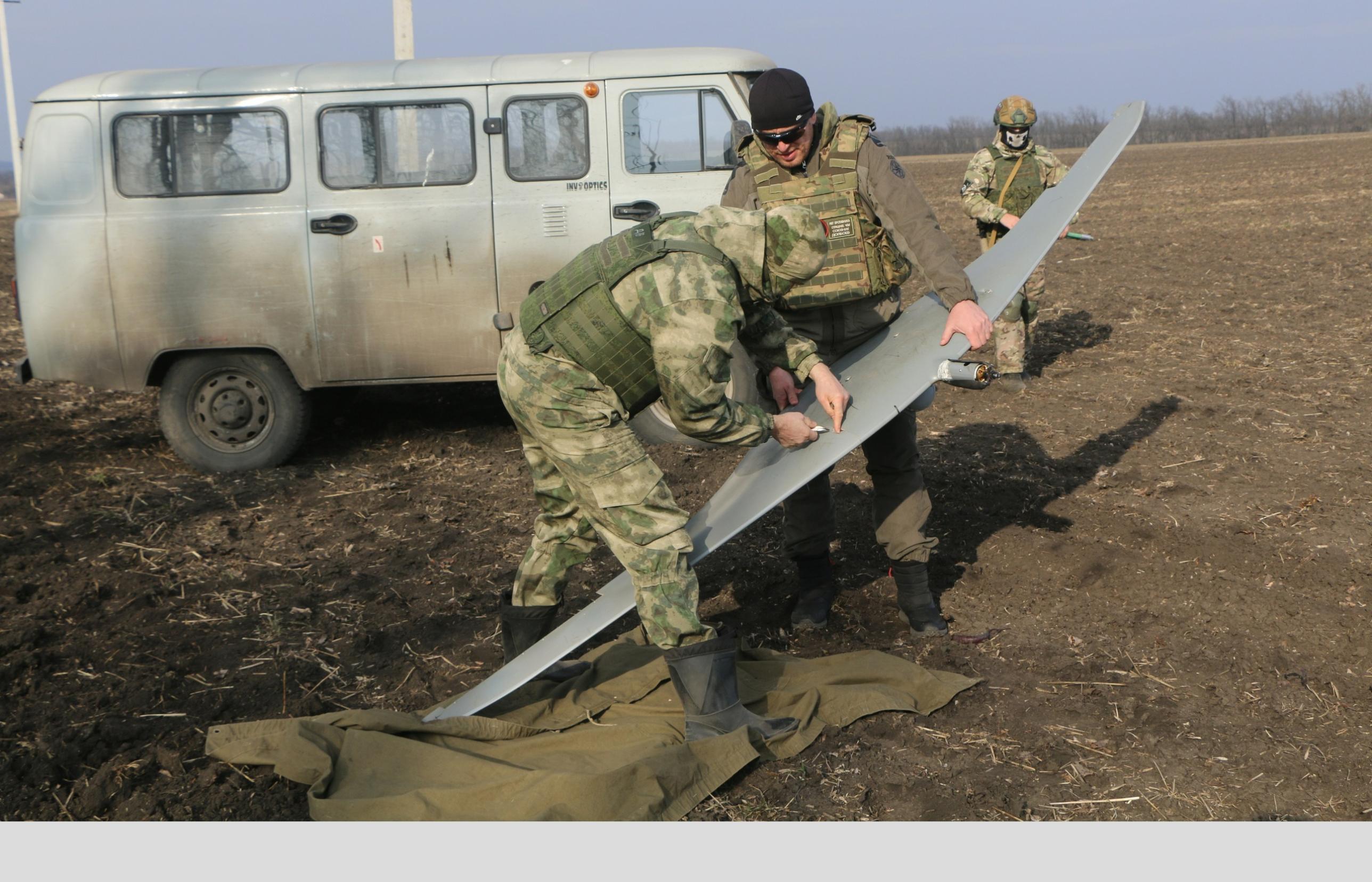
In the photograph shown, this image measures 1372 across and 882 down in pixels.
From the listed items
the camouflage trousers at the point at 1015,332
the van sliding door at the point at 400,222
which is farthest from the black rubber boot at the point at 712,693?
the camouflage trousers at the point at 1015,332

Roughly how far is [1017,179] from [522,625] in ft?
20.0

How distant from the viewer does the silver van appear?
22.7 feet

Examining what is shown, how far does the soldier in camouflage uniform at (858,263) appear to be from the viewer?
155 inches

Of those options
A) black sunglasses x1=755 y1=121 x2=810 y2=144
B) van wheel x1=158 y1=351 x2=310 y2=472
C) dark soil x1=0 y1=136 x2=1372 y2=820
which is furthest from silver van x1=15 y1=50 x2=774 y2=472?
black sunglasses x1=755 y1=121 x2=810 y2=144

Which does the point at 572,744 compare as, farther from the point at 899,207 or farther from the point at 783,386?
the point at 899,207

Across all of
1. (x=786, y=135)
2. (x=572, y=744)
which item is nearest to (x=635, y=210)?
(x=786, y=135)

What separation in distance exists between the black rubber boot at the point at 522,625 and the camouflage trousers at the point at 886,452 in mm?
1073

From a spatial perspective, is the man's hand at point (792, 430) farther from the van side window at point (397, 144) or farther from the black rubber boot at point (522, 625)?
the van side window at point (397, 144)

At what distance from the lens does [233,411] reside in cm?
718

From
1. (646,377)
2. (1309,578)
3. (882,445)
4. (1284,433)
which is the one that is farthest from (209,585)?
(1284,433)

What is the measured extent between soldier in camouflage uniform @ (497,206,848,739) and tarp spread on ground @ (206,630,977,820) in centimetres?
24

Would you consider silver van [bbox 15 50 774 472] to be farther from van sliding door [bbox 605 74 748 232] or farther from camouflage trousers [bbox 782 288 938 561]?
camouflage trousers [bbox 782 288 938 561]

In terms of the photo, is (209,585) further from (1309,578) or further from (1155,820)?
(1309,578)

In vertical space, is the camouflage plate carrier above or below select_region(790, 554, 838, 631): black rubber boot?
above
